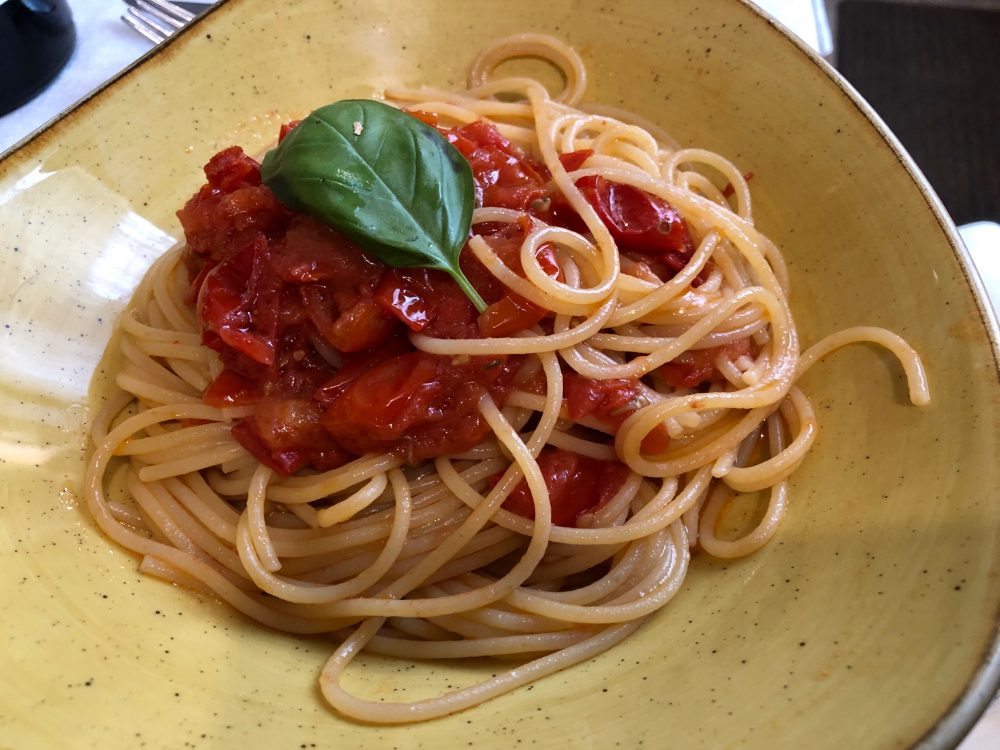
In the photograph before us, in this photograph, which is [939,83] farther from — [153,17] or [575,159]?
[153,17]

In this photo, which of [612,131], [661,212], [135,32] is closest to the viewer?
[661,212]

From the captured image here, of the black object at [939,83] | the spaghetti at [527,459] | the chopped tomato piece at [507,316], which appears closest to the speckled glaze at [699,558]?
the spaghetti at [527,459]

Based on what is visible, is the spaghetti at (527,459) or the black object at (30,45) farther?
the black object at (30,45)

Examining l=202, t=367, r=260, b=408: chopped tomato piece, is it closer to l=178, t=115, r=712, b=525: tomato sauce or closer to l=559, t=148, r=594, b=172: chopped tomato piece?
l=178, t=115, r=712, b=525: tomato sauce

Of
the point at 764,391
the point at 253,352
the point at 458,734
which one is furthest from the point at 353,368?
the point at 764,391

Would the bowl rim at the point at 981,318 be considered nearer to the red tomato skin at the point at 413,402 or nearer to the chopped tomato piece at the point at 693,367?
the chopped tomato piece at the point at 693,367

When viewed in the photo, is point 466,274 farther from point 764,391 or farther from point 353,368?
point 764,391

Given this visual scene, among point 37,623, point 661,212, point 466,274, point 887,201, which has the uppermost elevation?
point 887,201
